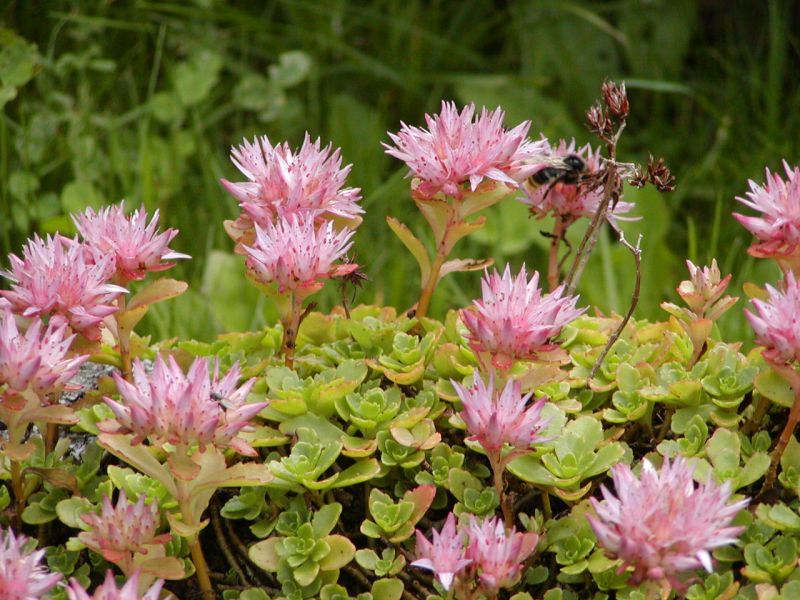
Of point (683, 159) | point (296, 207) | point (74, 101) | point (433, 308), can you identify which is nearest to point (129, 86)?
point (74, 101)

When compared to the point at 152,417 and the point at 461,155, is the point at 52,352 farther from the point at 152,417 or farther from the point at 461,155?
the point at 461,155

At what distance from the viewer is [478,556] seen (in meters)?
1.40

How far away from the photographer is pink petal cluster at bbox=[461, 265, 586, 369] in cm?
155

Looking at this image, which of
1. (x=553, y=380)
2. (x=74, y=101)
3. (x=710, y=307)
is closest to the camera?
(x=553, y=380)

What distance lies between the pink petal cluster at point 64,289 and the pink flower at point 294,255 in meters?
0.21

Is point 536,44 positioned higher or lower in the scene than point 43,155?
higher

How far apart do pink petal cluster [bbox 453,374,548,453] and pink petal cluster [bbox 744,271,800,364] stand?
0.32 m

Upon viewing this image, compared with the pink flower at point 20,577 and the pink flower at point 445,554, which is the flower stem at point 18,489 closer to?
the pink flower at point 20,577

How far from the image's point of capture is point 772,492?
63.5 inches

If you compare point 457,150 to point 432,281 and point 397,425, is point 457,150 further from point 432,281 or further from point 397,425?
point 397,425

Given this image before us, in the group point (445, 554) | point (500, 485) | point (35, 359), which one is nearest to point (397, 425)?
point (500, 485)

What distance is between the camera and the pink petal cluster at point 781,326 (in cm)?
149

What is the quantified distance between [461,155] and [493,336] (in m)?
0.33

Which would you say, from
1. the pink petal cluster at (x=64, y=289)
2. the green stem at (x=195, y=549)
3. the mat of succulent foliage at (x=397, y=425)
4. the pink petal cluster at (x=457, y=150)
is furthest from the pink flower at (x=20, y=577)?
the pink petal cluster at (x=457, y=150)
